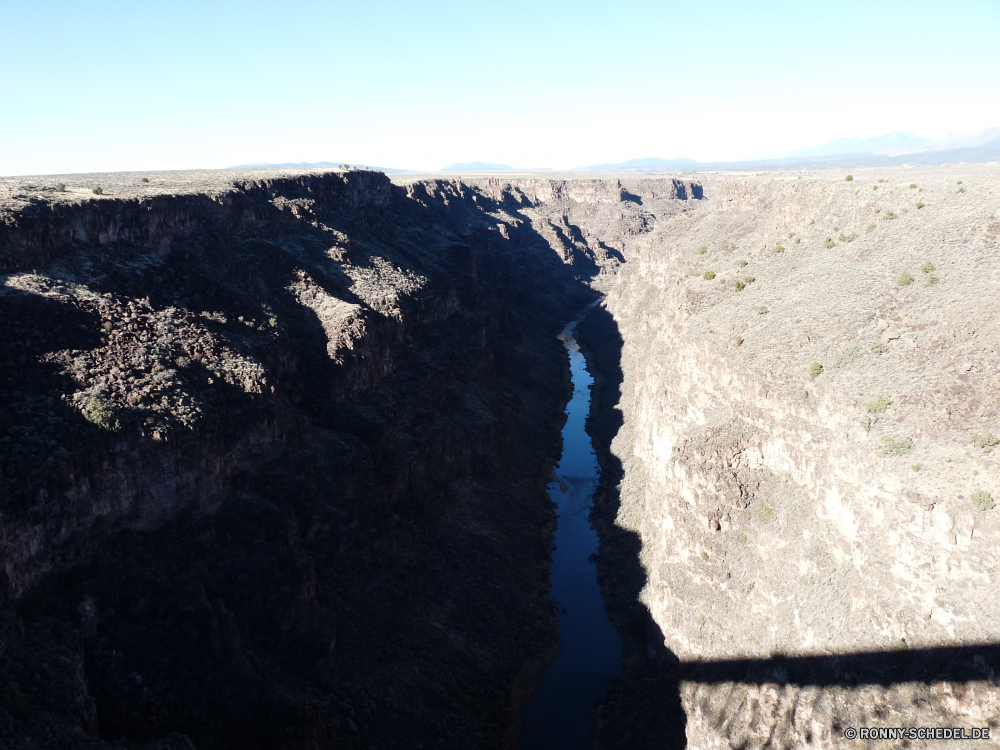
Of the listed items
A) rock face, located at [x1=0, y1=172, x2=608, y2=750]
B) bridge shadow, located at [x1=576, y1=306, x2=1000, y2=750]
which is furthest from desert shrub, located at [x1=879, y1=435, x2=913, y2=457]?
rock face, located at [x1=0, y1=172, x2=608, y2=750]

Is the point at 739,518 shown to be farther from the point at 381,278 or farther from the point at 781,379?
the point at 381,278

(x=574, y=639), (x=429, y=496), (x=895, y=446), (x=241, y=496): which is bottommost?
(x=574, y=639)

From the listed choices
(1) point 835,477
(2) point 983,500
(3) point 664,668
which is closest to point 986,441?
(2) point 983,500

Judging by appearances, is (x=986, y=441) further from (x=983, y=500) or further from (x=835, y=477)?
(x=835, y=477)

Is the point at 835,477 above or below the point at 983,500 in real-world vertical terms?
below

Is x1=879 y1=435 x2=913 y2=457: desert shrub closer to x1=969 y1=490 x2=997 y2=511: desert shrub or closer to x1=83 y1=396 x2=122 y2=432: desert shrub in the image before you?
x1=969 y1=490 x2=997 y2=511: desert shrub

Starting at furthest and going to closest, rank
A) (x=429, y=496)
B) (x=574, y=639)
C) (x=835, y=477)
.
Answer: (x=429, y=496)
(x=574, y=639)
(x=835, y=477)

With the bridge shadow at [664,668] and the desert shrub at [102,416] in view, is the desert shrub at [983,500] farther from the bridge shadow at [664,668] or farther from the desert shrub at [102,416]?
the desert shrub at [102,416]
